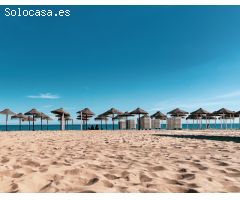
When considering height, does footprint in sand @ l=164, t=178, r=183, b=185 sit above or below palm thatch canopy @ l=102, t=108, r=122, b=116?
below

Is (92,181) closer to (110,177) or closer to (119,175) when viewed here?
(110,177)

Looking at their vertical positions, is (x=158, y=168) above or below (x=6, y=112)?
below

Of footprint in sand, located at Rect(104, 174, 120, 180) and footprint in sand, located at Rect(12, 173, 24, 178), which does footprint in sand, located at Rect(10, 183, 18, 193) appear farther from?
footprint in sand, located at Rect(104, 174, 120, 180)

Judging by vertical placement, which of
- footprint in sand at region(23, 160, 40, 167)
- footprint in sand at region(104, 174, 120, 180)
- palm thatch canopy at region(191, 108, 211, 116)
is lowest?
footprint in sand at region(104, 174, 120, 180)

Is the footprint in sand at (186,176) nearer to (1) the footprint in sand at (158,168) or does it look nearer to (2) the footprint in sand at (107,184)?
(1) the footprint in sand at (158,168)

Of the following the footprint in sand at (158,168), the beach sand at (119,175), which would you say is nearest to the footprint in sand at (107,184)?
the beach sand at (119,175)

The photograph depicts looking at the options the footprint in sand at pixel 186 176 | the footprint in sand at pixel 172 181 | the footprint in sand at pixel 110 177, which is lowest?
the footprint in sand at pixel 172 181

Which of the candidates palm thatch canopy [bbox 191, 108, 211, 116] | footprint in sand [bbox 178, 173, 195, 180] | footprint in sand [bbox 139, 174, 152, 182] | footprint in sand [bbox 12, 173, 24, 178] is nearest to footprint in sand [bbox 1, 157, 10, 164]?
footprint in sand [bbox 12, 173, 24, 178]

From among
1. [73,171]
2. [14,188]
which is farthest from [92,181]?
[14,188]
